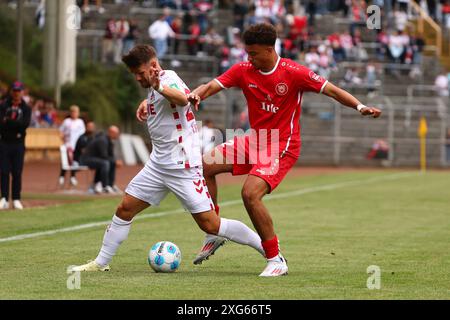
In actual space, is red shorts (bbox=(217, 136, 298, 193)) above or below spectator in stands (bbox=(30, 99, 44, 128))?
above

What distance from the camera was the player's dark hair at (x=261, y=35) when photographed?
1142cm

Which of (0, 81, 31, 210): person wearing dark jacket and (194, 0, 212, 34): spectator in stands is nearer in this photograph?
(0, 81, 31, 210): person wearing dark jacket

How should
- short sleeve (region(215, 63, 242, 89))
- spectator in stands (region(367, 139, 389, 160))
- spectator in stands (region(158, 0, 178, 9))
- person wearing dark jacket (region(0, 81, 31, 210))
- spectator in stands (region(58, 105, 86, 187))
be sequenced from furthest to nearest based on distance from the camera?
1. spectator in stands (region(158, 0, 178, 9))
2. spectator in stands (region(367, 139, 389, 160))
3. spectator in stands (region(58, 105, 86, 187))
4. person wearing dark jacket (region(0, 81, 31, 210))
5. short sleeve (region(215, 63, 242, 89))

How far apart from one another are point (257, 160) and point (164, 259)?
1324mm

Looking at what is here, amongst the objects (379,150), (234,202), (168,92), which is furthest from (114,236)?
(379,150)

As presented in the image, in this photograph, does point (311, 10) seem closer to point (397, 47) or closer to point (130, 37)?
point (397, 47)

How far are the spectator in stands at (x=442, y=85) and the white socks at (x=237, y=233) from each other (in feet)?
126

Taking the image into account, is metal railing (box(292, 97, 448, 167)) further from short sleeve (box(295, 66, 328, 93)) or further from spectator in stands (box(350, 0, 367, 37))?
short sleeve (box(295, 66, 328, 93))

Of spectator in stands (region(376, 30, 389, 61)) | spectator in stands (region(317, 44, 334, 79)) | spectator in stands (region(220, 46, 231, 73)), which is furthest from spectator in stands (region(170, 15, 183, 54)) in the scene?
spectator in stands (region(376, 30, 389, 61))

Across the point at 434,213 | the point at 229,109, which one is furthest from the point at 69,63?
the point at 434,213

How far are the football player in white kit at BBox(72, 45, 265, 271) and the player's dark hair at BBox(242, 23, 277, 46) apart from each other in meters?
0.78

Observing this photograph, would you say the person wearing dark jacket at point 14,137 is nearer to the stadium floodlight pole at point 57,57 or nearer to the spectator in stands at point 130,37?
the stadium floodlight pole at point 57,57

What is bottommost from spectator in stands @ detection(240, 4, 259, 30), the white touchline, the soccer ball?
the white touchline

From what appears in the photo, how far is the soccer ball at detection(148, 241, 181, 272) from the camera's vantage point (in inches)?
460
